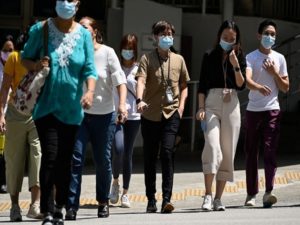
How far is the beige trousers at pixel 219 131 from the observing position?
394 inches

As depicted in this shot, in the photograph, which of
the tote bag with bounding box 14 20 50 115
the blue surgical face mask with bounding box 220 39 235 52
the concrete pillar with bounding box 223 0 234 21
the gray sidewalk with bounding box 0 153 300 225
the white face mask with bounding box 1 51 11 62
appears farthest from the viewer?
the concrete pillar with bounding box 223 0 234 21

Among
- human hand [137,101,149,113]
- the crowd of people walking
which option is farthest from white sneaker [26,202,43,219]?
human hand [137,101,149,113]

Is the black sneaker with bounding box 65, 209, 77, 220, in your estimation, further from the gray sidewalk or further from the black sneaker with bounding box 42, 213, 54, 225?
the black sneaker with bounding box 42, 213, 54, 225

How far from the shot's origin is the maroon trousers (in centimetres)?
1046

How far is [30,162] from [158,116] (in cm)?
137

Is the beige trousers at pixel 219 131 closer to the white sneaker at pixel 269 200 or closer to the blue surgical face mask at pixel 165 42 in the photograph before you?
the white sneaker at pixel 269 200

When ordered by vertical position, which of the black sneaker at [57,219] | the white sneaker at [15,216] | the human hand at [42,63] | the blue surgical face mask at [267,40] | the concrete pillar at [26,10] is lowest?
the white sneaker at [15,216]

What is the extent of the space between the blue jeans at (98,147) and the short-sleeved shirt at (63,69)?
5.11 feet

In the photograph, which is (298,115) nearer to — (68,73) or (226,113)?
(226,113)

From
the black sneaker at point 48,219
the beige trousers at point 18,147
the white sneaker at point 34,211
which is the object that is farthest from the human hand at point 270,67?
the black sneaker at point 48,219

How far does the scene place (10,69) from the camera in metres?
9.44

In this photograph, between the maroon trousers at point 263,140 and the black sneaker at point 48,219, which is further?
the maroon trousers at point 263,140

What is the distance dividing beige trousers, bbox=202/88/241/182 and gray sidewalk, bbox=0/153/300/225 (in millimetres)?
511

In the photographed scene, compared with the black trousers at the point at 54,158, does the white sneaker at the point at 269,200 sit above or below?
below
